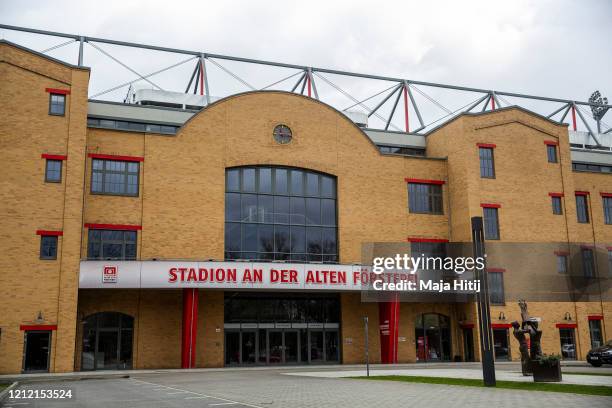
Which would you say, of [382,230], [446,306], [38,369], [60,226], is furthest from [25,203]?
[446,306]

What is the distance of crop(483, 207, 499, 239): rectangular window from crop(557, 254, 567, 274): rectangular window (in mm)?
4777

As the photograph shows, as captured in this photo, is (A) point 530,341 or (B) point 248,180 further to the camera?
(B) point 248,180

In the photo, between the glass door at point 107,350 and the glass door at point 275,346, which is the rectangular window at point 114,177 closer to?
the glass door at point 107,350

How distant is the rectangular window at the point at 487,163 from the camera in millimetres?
40469

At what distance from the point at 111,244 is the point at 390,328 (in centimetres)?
1565

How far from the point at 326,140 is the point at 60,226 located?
15812 millimetres

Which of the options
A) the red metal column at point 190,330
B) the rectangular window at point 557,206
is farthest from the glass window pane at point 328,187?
the rectangular window at point 557,206

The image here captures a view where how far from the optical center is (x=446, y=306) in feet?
129

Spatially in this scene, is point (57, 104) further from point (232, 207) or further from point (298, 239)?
point (298, 239)

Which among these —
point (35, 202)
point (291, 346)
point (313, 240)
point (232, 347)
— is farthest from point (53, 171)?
point (291, 346)

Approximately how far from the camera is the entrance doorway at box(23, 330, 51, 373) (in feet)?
95.1

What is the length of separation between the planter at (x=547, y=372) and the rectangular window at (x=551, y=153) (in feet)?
81.6

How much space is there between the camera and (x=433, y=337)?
39.1 m

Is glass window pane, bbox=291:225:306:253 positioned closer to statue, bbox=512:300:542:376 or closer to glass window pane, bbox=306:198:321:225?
glass window pane, bbox=306:198:321:225
